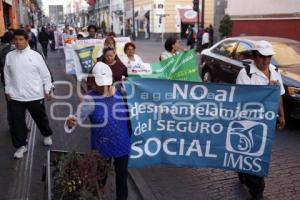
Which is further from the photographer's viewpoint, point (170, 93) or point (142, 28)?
point (142, 28)

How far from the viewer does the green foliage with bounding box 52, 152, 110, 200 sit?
143 inches

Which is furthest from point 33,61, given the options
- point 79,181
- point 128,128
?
point 79,181

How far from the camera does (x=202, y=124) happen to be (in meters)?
4.57

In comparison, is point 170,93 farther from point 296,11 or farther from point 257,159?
point 296,11

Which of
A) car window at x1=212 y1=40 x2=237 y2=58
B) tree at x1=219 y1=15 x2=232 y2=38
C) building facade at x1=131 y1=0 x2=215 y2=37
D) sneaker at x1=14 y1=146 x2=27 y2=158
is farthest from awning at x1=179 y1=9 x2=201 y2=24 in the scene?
sneaker at x1=14 y1=146 x2=27 y2=158

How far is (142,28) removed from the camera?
151ft

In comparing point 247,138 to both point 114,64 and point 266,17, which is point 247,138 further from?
point 266,17

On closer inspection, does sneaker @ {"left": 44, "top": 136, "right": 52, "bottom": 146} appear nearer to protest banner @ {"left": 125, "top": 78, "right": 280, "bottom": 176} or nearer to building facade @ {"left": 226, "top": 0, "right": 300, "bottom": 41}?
protest banner @ {"left": 125, "top": 78, "right": 280, "bottom": 176}

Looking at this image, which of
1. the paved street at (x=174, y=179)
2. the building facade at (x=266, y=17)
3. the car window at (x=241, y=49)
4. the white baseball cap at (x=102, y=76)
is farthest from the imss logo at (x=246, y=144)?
the building facade at (x=266, y=17)

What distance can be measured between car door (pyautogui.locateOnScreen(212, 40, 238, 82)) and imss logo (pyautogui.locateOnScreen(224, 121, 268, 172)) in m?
4.80

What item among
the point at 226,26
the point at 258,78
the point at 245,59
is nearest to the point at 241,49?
the point at 245,59

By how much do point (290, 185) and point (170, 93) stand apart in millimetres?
1873

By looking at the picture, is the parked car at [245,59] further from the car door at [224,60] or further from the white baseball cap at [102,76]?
the white baseball cap at [102,76]

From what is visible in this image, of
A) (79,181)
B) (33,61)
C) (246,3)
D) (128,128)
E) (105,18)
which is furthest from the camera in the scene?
(105,18)
